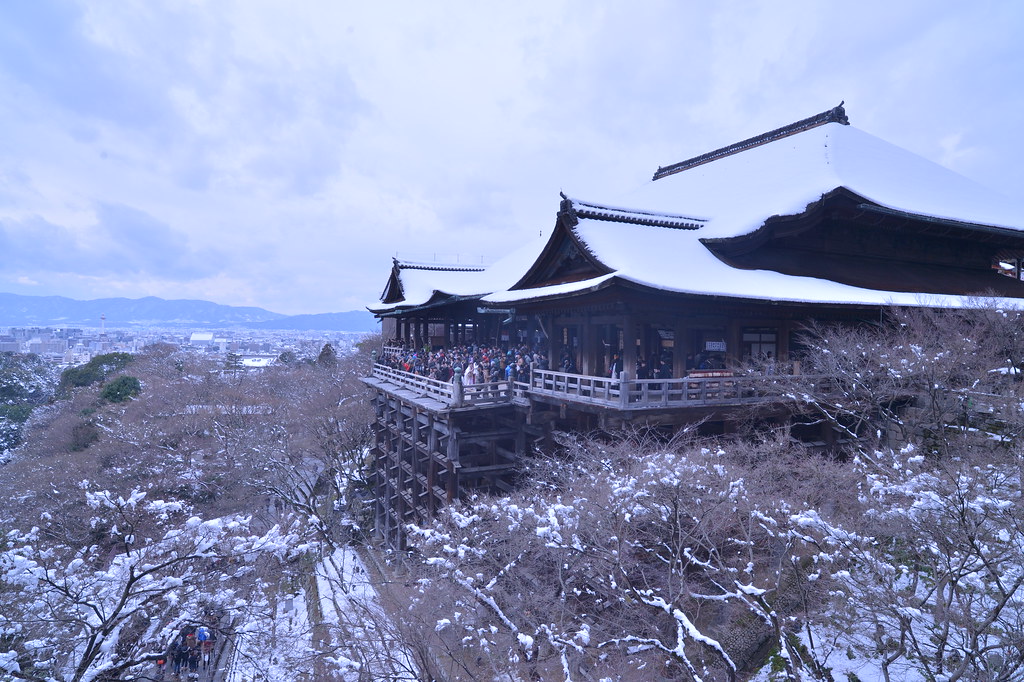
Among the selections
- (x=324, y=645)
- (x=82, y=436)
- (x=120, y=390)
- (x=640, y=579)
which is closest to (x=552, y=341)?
(x=640, y=579)

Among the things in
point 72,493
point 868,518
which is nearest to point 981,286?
point 868,518

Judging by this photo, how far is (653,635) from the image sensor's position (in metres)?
9.16

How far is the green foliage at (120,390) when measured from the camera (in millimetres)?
32906

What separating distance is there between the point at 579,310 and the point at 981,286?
49.1 ft

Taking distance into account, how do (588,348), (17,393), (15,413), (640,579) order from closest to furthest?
(640,579) < (588,348) < (15,413) < (17,393)

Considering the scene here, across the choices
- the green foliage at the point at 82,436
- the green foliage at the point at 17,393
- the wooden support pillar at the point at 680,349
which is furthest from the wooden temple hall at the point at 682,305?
the green foliage at the point at 17,393

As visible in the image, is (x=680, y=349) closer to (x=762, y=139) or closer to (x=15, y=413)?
(x=762, y=139)

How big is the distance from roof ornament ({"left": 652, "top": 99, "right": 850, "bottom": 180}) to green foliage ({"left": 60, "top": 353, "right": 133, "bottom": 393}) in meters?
43.9

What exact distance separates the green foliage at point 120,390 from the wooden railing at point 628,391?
88.0 ft

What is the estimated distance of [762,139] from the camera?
25.1 metres

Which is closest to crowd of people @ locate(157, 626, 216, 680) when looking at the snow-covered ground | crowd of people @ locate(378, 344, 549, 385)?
the snow-covered ground

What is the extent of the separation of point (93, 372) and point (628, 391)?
46916 mm

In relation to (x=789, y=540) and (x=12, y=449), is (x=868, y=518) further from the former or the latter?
(x=12, y=449)

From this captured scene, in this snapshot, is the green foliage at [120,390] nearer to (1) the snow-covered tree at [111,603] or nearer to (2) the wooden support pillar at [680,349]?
(1) the snow-covered tree at [111,603]
